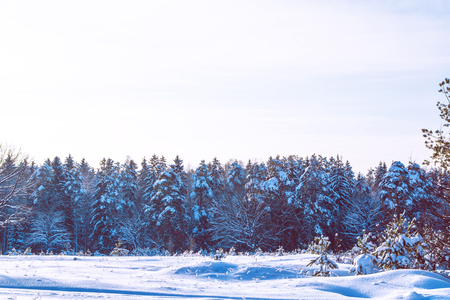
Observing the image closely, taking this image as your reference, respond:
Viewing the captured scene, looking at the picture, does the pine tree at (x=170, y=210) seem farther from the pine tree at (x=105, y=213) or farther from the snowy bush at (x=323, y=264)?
the snowy bush at (x=323, y=264)

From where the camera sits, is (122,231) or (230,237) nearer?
(230,237)

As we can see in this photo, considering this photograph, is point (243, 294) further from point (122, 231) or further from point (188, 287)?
point (122, 231)

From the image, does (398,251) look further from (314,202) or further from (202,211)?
(202,211)

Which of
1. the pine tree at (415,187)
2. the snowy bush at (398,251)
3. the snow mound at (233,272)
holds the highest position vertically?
the pine tree at (415,187)

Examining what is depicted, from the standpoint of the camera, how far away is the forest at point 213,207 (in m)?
37.2

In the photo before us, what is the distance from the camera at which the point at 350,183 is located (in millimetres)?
44438

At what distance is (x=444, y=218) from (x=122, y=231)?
37.7m

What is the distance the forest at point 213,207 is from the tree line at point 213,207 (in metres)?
0.11

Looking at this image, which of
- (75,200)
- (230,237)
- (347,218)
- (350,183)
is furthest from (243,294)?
(75,200)

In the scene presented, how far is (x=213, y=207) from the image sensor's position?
38875mm

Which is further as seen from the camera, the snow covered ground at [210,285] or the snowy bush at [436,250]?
the snowy bush at [436,250]

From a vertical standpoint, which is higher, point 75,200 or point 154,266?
point 75,200

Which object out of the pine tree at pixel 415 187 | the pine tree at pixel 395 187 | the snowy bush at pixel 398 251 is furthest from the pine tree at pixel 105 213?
the snowy bush at pixel 398 251

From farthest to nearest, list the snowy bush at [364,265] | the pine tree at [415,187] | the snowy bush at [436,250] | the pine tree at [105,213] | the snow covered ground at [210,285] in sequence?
1. the pine tree at [105,213]
2. the pine tree at [415,187]
3. the snowy bush at [436,250]
4. the snowy bush at [364,265]
5. the snow covered ground at [210,285]
